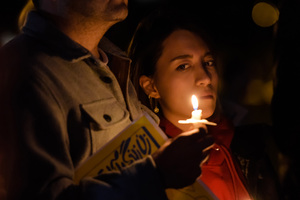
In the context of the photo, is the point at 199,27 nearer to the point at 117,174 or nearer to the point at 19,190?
the point at 117,174

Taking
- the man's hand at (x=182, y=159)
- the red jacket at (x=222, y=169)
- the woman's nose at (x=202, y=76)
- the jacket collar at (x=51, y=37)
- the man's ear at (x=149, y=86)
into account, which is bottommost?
the red jacket at (x=222, y=169)

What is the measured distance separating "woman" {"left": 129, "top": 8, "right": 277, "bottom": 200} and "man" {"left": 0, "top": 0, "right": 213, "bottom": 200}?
0.66m

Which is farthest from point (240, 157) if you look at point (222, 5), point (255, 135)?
point (222, 5)

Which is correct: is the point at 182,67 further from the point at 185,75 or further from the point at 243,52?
the point at 243,52

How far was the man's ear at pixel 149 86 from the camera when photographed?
298 centimetres

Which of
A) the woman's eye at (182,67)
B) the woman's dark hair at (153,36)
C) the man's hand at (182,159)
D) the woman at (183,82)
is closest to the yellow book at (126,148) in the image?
the man's hand at (182,159)

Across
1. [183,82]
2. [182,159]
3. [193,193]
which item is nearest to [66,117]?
[182,159]

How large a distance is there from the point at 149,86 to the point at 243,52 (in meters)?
3.50

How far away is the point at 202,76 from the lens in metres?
2.71

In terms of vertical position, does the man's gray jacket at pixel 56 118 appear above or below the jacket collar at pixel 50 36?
below

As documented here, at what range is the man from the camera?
162 centimetres

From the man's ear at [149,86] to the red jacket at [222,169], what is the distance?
0.23m

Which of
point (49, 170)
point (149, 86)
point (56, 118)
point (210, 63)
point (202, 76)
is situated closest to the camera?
point (49, 170)

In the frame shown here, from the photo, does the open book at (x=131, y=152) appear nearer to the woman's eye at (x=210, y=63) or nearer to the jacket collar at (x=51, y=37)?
the jacket collar at (x=51, y=37)
